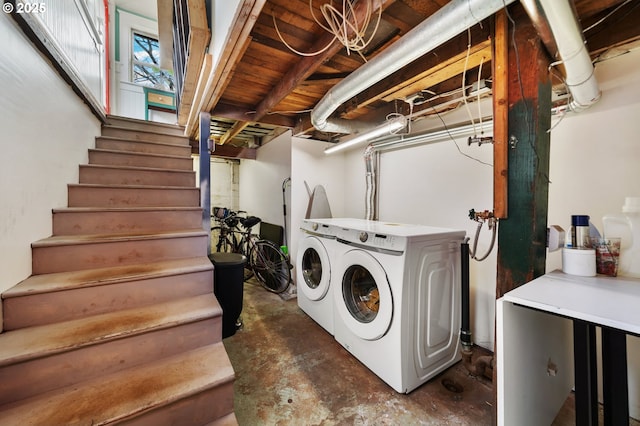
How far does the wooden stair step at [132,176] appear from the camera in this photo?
7.16 ft

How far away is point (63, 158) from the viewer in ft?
6.01

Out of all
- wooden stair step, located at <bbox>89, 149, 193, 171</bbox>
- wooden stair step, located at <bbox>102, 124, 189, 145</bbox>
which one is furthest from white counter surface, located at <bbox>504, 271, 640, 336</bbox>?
wooden stair step, located at <bbox>102, 124, 189, 145</bbox>

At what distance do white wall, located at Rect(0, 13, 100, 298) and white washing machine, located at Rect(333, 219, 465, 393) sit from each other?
1.94 meters

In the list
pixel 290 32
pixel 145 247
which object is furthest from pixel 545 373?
pixel 145 247

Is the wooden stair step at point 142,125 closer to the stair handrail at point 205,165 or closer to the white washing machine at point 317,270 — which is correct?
the stair handrail at point 205,165

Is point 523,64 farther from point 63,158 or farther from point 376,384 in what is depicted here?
point 63,158

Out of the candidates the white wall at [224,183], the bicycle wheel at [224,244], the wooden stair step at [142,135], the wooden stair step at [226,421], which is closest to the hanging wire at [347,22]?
the wooden stair step at [226,421]

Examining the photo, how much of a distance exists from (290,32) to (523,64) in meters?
1.26

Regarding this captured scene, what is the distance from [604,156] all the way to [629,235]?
1.90 feet

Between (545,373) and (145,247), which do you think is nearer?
(545,373)

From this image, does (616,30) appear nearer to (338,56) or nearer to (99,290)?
(338,56)

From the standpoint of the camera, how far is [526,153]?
1.12 meters

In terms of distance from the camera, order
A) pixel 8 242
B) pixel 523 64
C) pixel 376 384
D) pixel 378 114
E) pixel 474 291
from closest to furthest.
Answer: pixel 523 64 → pixel 8 242 → pixel 376 384 → pixel 474 291 → pixel 378 114

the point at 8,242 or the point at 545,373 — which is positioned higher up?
the point at 8,242
